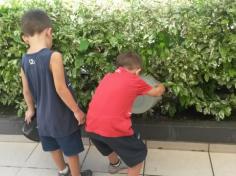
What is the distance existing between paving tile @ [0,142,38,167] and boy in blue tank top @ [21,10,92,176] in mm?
587

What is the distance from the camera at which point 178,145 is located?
354 centimetres

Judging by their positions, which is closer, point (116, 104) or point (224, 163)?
point (116, 104)

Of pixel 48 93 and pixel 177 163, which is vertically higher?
pixel 48 93

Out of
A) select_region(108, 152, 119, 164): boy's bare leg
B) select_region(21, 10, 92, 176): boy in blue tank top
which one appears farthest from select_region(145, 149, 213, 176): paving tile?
select_region(21, 10, 92, 176): boy in blue tank top

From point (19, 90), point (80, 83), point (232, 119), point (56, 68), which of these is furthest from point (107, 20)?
point (232, 119)

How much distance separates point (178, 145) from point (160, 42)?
3.41 ft

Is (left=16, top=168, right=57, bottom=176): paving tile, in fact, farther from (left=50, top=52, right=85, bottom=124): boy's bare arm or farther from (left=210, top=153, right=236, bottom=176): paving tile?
(left=210, top=153, right=236, bottom=176): paving tile

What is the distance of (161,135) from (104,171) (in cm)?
69

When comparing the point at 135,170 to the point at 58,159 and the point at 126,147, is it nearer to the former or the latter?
the point at 126,147

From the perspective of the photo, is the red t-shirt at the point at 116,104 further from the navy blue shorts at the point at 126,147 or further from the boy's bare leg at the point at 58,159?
the boy's bare leg at the point at 58,159

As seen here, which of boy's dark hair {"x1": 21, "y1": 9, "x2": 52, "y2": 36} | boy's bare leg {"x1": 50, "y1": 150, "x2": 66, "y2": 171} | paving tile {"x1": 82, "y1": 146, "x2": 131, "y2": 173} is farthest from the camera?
paving tile {"x1": 82, "y1": 146, "x2": 131, "y2": 173}

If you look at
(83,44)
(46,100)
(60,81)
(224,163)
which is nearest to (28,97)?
(46,100)

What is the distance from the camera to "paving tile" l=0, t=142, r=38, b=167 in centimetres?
345

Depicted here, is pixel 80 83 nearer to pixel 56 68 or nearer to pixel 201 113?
pixel 56 68
